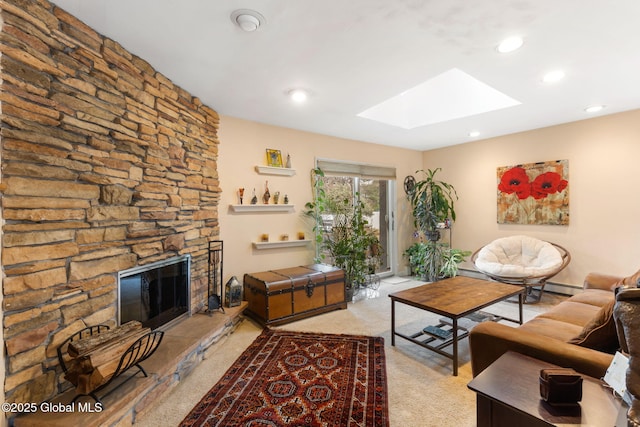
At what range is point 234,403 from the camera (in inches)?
74.8

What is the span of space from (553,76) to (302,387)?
10.8ft

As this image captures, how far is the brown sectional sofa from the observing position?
1369 mm

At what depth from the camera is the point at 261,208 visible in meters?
3.74

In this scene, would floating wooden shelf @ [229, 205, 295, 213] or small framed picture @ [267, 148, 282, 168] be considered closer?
floating wooden shelf @ [229, 205, 295, 213]

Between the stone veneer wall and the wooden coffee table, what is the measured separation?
2.19 metres

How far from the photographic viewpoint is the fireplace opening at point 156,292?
2.10 meters

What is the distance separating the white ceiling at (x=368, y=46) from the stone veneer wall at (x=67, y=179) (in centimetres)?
25

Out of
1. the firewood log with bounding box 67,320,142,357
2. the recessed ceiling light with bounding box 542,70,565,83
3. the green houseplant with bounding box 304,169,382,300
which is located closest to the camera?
the firewood log with bounding box 67,320,142,357

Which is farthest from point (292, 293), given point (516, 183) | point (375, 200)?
point (516, 183)

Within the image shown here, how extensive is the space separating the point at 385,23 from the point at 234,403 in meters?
2.59

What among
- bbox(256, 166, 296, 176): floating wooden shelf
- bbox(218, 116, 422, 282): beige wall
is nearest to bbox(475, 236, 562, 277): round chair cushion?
bbox(218, 116, 422, 282): beige wall

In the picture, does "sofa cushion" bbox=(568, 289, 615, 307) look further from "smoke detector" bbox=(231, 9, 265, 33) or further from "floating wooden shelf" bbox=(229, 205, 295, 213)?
"smoke detector" bbox=(231, 9, 265, 33)

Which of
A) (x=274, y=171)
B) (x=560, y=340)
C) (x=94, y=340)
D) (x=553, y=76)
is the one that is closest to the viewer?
(x=94, y=340)

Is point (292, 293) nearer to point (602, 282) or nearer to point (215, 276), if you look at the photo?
point (215, 276)
